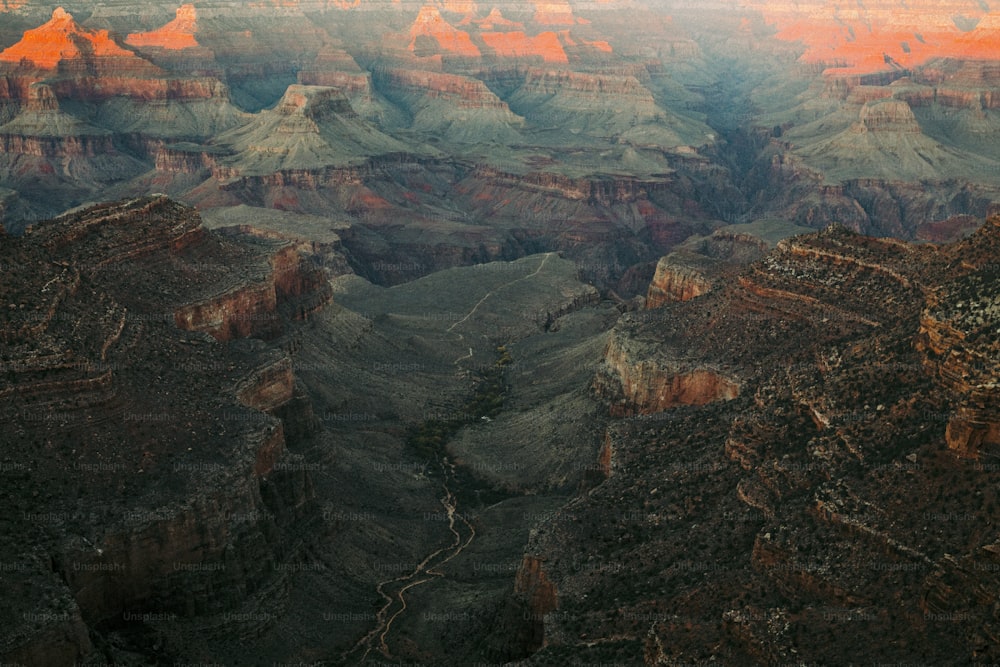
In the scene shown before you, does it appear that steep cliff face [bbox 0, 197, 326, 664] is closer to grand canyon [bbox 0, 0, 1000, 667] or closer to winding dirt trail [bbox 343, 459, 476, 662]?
grand canyon [bbox 0, 0, 1000, 667]

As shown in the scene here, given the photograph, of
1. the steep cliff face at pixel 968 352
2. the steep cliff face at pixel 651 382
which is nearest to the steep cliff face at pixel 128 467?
the steep cliff face at pixel 651 382

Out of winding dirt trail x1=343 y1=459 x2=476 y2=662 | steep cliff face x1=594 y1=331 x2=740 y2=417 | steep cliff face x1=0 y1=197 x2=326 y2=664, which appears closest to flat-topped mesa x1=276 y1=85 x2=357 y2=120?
steep cliff face x1=594 y1=331 x2=740 y2=417

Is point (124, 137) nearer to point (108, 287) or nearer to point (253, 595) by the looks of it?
point (108, 287)

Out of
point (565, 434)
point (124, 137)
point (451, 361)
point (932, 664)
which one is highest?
point (932, 664)

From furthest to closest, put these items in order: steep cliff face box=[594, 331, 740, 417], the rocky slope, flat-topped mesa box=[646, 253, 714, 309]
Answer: flat-topped mesa box=[646, 253, 714, 309] < steep cliff face box=[594, 331, 740, 417] < the rocky slope

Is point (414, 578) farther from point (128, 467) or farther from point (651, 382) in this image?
point (651, 382)

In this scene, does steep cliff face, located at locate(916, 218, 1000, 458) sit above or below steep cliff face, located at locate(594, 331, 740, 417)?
above

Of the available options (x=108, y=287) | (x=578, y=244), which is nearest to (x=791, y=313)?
(x=108, y=287)

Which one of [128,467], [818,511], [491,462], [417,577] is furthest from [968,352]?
[491,462]
